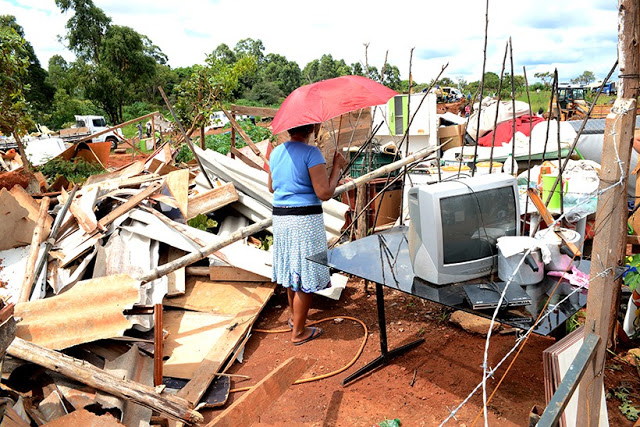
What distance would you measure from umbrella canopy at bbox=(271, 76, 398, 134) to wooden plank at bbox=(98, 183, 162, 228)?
2295 millimetres

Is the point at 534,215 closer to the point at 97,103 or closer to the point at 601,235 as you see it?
the point at 601,235

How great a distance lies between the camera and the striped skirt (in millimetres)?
3256

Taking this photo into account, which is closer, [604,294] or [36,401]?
[604,294]

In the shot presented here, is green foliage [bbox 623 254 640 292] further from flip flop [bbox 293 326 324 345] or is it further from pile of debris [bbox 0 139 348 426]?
pile of debris [bbox 0 139 348 426]

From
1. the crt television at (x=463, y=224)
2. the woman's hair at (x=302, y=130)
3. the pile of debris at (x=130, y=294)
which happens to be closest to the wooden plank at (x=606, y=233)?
the crt television at (x=463, y=224)

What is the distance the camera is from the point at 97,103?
3144 centimetres

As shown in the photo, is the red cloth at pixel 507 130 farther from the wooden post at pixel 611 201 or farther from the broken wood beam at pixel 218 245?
the wooden post at pixel 611 201

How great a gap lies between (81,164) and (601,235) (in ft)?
40.1

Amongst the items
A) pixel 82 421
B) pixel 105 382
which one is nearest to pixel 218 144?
pixel 105 382

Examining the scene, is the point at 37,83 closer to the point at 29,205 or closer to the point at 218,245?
the point at 29,205

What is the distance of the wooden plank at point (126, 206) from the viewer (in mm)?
4441

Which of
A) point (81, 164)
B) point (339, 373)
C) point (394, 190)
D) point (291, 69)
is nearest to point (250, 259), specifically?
point (339, 373)

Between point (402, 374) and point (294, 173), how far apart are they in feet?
5.26

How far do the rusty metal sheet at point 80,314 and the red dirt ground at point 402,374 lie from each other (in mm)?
907
